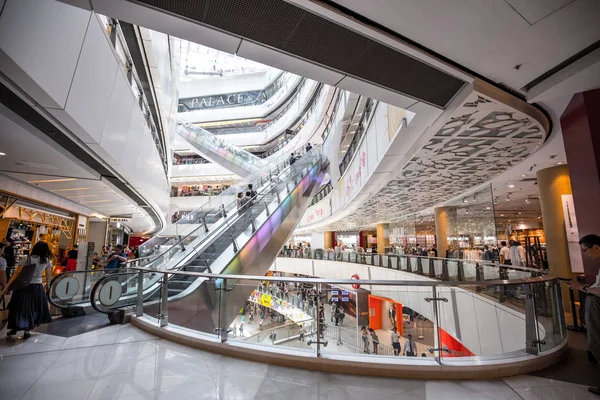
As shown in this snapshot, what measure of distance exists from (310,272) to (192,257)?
17.2m

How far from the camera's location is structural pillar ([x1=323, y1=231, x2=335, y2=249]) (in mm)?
33438

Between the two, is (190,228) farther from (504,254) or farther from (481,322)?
(504,254)

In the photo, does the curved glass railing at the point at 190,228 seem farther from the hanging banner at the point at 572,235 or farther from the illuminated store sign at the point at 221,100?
the illuminated store sign at the point at 221,100

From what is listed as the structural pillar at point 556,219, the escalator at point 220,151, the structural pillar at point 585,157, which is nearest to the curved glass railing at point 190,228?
the structural pillar at point 585,157

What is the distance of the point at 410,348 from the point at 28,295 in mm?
5183

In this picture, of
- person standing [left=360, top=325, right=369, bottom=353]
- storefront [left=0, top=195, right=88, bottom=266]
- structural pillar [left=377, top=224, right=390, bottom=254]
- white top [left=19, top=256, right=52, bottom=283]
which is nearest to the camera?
person standing [left=360, top=325, right=369, bottom=353]

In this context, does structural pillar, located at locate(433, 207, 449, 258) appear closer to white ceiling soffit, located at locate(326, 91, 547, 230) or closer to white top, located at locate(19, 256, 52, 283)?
white ceiling soffit, located at locate(326, 91, 547, 230)

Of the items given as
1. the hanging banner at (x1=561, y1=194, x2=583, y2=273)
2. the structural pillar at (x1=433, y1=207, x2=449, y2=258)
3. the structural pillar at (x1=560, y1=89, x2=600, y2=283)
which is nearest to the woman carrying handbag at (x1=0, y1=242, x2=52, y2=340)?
the structural pillar at (x1=560, y1=89, x2=600, y2=283)

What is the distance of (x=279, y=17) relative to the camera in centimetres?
266

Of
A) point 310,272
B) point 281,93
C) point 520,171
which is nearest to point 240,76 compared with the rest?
point 281,93

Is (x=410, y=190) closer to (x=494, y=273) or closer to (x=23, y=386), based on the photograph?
(x=494, y=273)

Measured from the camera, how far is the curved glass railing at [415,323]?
3107 millimetres

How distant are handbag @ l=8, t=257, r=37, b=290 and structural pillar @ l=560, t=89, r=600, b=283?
25.7ft

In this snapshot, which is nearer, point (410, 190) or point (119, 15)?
point (119, 15)
